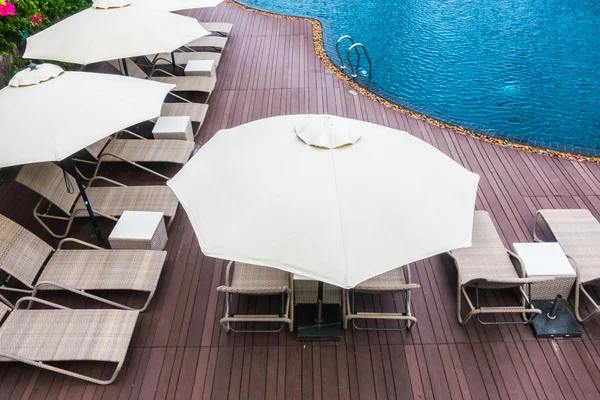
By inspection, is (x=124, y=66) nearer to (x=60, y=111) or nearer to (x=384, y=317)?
(x=60, y=111)

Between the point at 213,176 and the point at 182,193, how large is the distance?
0.22m

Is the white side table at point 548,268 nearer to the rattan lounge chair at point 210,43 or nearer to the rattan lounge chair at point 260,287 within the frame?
the rattan lounge chair at point 260,287

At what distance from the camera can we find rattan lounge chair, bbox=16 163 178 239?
13.2 feet

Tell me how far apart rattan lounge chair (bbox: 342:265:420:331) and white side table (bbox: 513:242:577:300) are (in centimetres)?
105

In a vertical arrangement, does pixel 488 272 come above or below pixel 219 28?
above

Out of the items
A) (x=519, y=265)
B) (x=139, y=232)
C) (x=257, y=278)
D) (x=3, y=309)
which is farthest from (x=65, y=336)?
(x=519, y=265)

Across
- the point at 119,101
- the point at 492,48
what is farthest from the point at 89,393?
the point at 492,48

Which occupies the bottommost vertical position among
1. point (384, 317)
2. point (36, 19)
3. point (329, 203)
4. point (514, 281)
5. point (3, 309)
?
point (384, 317)

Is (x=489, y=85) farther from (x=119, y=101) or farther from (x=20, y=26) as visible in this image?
(x=20, y=26)

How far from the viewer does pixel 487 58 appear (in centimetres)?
911

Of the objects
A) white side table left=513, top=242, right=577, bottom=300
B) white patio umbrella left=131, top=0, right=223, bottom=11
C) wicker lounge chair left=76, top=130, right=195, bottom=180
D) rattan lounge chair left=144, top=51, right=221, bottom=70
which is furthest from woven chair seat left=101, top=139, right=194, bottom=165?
white side table left=513, top=242, right=577, bottom=300

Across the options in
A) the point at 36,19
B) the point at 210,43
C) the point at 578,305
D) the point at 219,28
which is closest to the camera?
the point at 578,305

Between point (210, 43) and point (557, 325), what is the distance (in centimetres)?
760

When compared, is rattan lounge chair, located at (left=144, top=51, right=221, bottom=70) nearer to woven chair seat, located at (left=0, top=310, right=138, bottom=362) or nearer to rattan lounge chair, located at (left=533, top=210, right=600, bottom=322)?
woven chair seat, located at (left=0, top=310, right=138, bottom=362)
